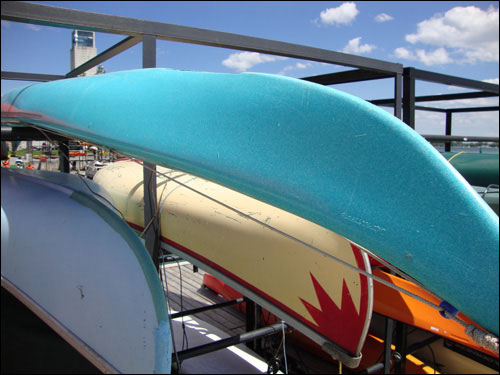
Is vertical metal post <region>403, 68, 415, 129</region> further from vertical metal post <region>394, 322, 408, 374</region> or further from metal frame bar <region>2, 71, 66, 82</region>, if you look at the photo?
metal frame bar <region>2, 71, 66, 82</region>

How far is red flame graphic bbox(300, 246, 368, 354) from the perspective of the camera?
2.25 meters

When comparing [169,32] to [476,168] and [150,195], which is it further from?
[476,168]

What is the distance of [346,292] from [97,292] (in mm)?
1664

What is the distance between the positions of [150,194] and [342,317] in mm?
1377

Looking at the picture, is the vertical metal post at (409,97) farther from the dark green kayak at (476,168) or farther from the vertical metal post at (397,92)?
the dark green kayak at (476,168)

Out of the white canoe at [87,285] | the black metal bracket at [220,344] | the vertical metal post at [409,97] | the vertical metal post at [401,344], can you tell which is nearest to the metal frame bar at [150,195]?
the white canoe at [87,285]

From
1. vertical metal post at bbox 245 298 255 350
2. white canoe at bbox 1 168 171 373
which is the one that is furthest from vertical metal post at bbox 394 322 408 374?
white canoe at bbox 1 168 171 373

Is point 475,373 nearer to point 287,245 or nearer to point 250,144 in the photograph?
point 287,245

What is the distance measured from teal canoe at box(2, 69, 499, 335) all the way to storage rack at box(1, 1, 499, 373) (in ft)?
1.97

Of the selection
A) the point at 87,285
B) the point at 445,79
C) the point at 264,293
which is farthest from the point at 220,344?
the point at 445,79

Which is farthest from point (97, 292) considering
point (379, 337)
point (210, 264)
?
point (379, 337)

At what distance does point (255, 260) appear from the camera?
2.57 metres

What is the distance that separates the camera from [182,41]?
1921 mm

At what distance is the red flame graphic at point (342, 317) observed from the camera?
7.39 ft
